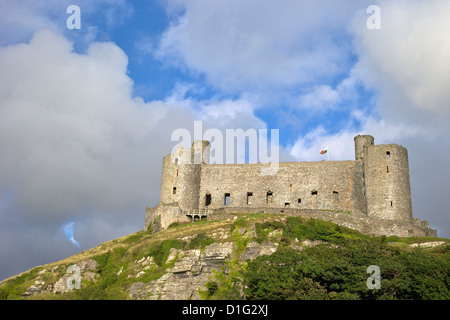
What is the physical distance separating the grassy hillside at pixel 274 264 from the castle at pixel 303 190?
2884 millimetres

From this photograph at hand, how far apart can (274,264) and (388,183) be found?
21482mm

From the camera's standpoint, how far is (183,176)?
6594 centimetres

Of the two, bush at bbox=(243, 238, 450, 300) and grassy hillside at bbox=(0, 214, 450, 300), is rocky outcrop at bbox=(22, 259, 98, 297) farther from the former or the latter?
bush at bbox=(243, 238, 450, 300)

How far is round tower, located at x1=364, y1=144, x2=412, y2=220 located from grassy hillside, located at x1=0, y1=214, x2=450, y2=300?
19.8ft

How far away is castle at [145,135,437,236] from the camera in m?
58.8

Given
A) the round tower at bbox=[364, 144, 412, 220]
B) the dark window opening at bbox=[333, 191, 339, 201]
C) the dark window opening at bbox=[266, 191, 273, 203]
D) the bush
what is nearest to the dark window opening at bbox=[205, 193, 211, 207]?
the dark window opening at bbox=[266, 191, 273, 203]

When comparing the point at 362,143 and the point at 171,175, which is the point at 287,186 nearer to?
the point at 362,143

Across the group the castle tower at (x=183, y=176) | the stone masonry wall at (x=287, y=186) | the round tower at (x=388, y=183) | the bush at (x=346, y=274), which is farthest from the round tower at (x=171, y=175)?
the round tower at (x=388, y=183)

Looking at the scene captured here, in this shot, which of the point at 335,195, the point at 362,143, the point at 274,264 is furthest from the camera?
the point at 362,143

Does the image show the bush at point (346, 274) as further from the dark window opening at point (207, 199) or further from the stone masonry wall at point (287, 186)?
the dark window opening at point (207, 199)

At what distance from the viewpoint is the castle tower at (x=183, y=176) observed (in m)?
65.1

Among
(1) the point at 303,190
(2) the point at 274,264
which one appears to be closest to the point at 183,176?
(1) the point at 303,190
